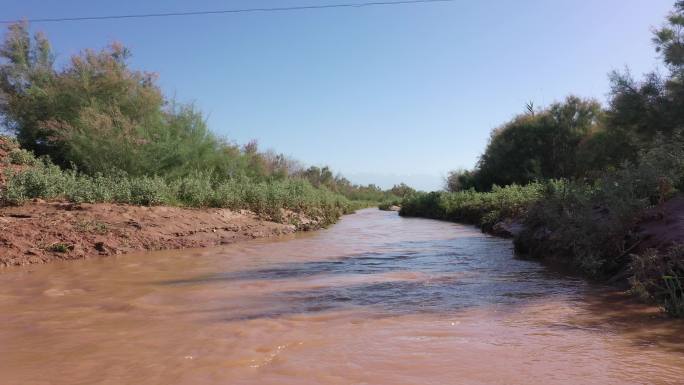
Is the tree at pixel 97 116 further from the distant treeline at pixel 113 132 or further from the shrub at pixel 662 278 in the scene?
the shrub at pixel 662 278

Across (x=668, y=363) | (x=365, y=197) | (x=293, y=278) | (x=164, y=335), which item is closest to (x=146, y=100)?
(x=293, y=278)

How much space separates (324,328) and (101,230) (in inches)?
312

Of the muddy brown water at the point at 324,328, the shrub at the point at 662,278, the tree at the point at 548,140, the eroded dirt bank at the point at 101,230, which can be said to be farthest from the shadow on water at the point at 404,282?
the tree at the point at 548,140

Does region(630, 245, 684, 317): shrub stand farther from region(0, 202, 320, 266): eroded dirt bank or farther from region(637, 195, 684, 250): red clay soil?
region(0, 202, 320, 266): eroded dirt bank

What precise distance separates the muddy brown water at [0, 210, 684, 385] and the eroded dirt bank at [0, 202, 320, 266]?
93 cm

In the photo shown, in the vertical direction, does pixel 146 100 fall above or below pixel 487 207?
above

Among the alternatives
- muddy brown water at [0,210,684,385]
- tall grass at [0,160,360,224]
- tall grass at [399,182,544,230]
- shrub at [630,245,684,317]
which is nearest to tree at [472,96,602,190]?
tall grass at [399,182,544,230]

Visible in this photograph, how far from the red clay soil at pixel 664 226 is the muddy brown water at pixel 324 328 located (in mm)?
939

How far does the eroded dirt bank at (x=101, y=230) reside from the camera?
9.37 meters

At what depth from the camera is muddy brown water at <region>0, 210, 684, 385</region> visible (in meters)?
3.50

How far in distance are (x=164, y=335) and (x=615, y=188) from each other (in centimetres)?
743

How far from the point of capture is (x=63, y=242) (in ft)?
32.0

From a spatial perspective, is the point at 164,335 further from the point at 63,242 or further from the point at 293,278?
the point at 63,242

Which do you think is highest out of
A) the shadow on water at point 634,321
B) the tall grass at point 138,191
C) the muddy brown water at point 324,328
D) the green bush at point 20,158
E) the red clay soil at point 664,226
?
the green bush at point 20,158
